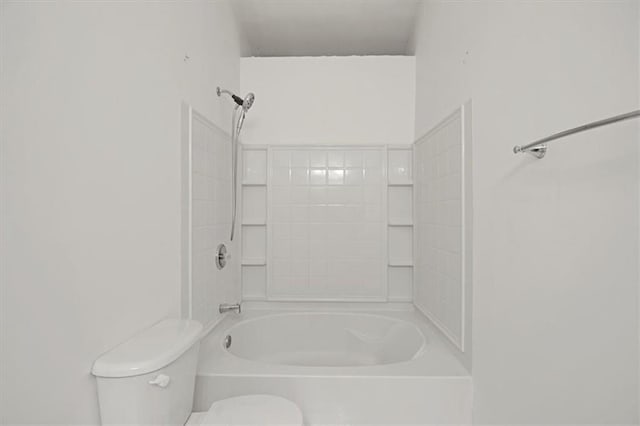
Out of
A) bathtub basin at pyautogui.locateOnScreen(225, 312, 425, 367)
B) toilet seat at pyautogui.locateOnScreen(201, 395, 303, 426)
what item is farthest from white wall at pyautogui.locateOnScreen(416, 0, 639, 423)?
bathtub basin at pyautogui.locateOnScreen(225, 312, 425, 367)

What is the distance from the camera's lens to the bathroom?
88cm

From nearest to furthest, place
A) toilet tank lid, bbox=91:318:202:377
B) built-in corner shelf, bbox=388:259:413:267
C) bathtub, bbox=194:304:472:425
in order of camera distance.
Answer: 1. toilet tank lid, bbox=91:318:202:377
2. bathtub, bbox=194:304:472:425
3. built-in corner shelf, bbox=388:259:413:267

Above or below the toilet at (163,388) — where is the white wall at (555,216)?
above

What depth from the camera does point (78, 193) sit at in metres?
0.99

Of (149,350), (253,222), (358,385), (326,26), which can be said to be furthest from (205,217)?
(326,26)

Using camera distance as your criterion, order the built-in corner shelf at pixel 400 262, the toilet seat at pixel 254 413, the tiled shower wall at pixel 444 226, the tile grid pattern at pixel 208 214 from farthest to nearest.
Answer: the built-in corner shelf at pixel 400 262 < the tile grid pattern at pixel 208 214 < the tiled shower wall at pixel 444 226 < the toilet seat at pixel 254 413

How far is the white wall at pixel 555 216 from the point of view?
0.88m

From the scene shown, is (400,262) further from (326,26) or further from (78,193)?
(78,193)

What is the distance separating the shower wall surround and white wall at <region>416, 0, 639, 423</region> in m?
1.13

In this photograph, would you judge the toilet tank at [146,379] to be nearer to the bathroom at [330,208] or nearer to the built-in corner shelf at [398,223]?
the bathroom at [330,208]

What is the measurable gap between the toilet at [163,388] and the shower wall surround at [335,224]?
1305mm

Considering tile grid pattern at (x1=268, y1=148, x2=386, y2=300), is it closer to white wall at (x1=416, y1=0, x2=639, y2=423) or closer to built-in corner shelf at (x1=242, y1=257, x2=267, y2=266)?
built-in corner shelf at (x1=242, y1=257, x2=267, y2=266)

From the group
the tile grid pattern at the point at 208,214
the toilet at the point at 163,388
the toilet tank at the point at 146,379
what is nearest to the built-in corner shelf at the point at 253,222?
the tile grid pattern at the point at 208,214

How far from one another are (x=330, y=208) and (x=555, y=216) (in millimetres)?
1743
